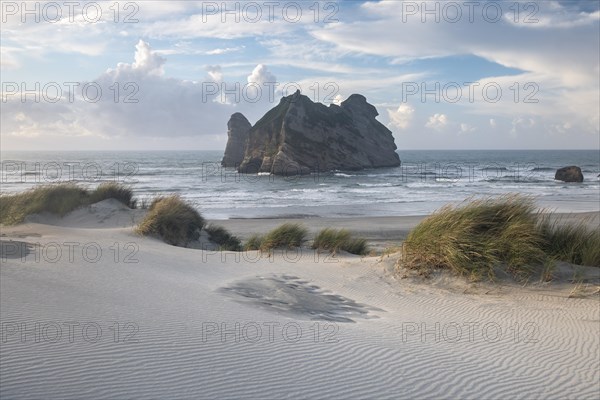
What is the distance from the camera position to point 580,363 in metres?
4.96

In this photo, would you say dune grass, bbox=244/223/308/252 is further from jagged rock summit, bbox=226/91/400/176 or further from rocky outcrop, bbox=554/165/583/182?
jagged rock summit, bbox=226/91/400/176

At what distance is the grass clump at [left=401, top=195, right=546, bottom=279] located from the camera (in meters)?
8.08

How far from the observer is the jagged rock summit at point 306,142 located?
60594 millimetres

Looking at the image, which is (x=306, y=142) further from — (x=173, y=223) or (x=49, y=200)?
(x=173, y=223)

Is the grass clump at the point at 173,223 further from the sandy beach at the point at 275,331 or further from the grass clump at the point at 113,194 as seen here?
the grass clump at the point at 113,194

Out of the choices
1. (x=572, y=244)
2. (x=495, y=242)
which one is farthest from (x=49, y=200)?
(x=572, y=244)

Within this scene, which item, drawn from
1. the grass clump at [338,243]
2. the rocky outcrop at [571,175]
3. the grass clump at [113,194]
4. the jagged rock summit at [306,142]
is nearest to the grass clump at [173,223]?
the grass clump at [338,243]

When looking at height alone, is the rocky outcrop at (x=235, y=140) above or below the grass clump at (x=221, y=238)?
above

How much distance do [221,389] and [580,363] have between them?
3.72m

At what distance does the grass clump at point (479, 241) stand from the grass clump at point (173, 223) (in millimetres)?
6689

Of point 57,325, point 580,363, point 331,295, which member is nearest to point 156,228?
point 331,295

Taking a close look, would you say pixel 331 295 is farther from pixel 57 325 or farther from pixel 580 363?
pixel 57 325

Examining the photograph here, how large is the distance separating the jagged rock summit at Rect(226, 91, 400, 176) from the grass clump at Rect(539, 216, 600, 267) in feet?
164

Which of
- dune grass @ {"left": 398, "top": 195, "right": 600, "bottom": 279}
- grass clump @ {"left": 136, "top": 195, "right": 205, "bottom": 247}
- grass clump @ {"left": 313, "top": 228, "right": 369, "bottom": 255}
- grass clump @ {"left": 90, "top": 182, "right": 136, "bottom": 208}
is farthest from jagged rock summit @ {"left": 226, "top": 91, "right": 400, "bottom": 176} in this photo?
dune grass @ {"left": 398, "top": 195, "right": 600, "bottom": 279}
